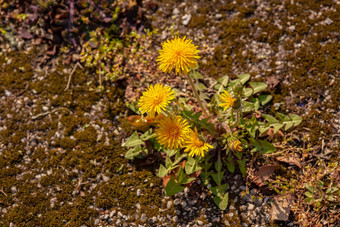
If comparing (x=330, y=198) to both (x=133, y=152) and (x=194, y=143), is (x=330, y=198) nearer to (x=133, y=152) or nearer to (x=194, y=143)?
(x=194, y=143)

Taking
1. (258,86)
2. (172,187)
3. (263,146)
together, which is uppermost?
(258,86)

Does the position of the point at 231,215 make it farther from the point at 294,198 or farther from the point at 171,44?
the point at 171,44

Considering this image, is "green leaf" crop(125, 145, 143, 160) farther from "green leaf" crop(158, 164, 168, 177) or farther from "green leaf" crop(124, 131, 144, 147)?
"green leaf" crop(158, 164, 168, 177)

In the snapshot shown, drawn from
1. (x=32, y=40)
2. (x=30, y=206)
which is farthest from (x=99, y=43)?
(x=30, y=206)

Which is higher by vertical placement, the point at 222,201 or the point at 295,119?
the point at 295,119

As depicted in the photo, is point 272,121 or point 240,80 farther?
point 240,80

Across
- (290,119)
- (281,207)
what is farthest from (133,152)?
(290,119)

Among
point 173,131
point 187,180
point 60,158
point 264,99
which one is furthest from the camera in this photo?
point 60,158

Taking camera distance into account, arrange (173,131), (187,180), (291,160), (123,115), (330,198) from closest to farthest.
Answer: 1. (173,131)
2. (330,198)
3. (187,180)
4. (291,160)
5. (123,115)
